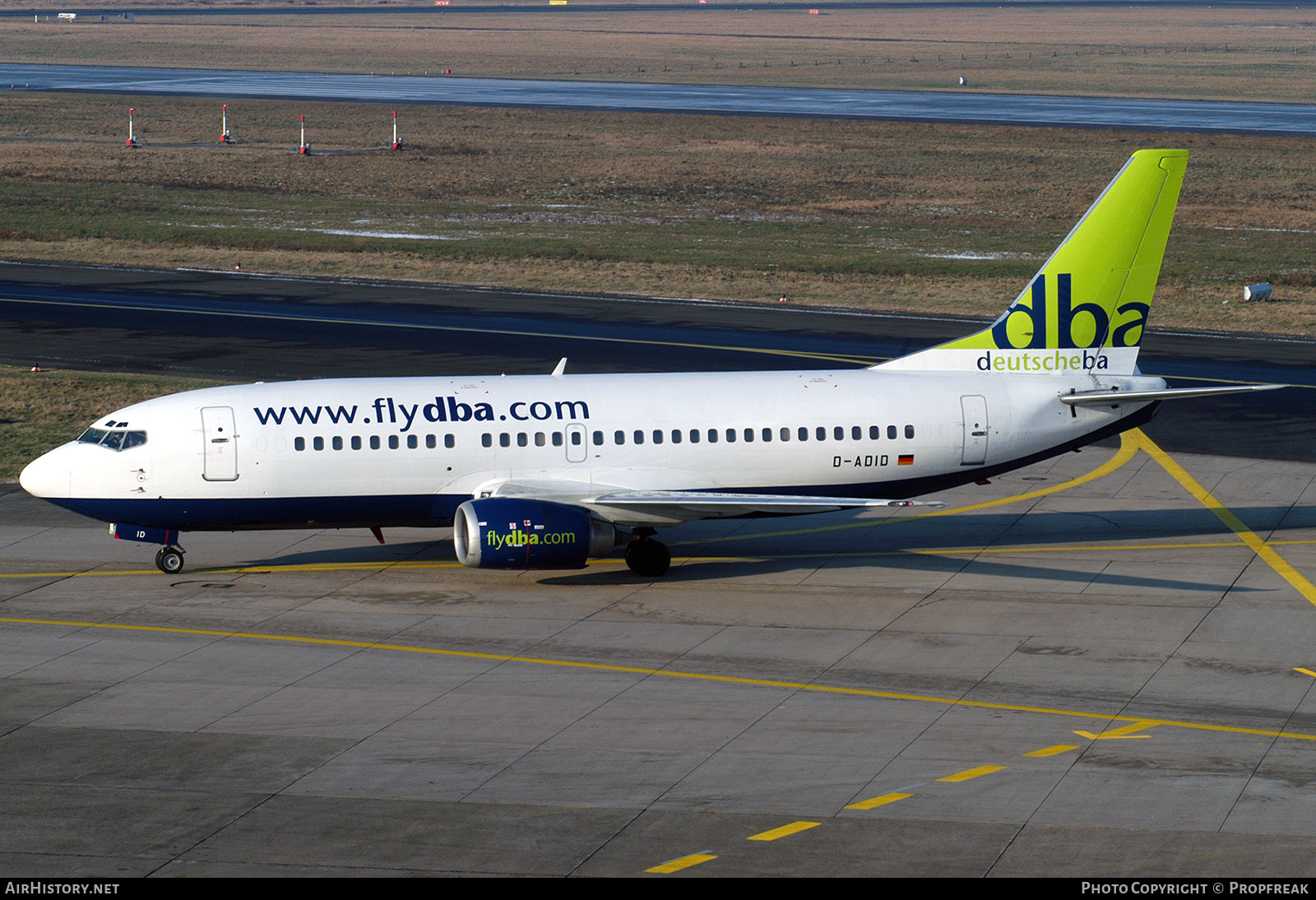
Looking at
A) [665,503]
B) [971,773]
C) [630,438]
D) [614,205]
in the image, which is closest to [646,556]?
[665,503]

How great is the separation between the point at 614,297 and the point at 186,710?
4428cm

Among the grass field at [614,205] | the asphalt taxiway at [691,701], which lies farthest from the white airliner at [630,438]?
the grass field at [614,205]

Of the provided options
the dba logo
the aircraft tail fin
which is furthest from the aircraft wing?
the dba logo

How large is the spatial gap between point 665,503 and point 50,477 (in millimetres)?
13233

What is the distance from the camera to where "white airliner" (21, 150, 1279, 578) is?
109 ft

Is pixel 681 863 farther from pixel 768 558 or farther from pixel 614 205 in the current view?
pixel 614 205

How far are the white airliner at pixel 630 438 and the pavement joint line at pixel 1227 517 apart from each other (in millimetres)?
4169

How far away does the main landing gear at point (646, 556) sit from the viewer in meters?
34.4

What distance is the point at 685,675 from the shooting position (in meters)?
28.2

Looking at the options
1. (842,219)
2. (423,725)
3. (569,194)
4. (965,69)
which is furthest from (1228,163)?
(423,725)

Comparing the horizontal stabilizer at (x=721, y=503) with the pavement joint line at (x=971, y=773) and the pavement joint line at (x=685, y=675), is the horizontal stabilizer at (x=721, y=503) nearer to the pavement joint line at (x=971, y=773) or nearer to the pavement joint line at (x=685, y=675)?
the pavement joint line at (x=685, y=675)

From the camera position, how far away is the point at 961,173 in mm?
100938

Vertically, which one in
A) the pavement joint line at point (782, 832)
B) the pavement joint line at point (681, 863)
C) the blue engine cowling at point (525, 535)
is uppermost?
the blue engine cowling at point (525, 535)

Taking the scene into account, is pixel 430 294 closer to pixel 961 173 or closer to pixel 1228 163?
pixel 961 173
